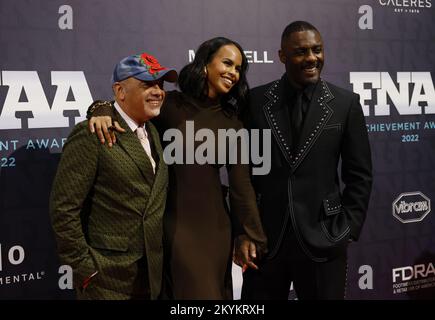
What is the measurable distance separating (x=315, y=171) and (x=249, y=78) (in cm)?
99

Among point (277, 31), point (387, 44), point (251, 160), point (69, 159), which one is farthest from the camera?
point (387, 44)

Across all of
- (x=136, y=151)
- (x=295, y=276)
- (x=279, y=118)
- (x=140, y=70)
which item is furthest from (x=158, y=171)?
(x=295, y=276)

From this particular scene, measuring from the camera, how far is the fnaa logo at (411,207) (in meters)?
3.71

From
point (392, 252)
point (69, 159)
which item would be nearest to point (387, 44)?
point (392, 252)

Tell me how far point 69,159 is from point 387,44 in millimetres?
2343

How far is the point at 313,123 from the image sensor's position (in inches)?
92.9

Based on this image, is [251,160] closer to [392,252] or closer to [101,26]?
[101,26]

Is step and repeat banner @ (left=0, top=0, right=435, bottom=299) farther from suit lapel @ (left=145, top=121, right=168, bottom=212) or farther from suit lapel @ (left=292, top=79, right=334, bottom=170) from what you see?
suit lapel @ (left=292, top=79, right=334, bottom=170)

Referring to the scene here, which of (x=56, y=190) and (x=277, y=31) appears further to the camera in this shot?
(x=277, y=31)

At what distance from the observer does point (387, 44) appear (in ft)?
11.8

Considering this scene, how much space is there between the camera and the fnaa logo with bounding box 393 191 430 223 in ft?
12.2

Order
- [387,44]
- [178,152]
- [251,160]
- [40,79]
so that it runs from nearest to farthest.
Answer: [178,152] < [251,160] < [40,79] < [387,44]

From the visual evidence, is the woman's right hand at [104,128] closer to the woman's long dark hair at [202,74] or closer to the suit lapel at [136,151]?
the suit lapel at [136,151]

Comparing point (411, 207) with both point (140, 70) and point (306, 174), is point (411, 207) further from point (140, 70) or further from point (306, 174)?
point (140, 70)
